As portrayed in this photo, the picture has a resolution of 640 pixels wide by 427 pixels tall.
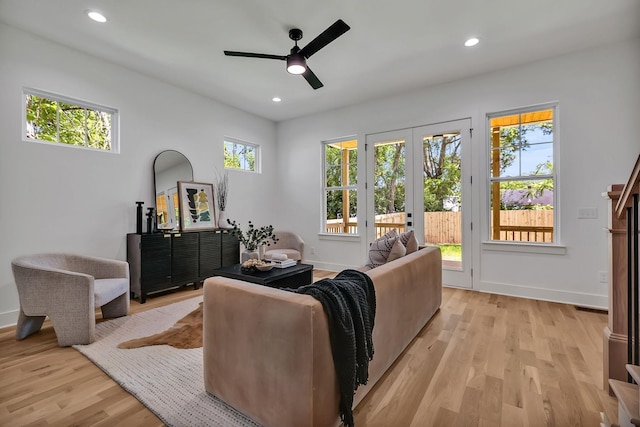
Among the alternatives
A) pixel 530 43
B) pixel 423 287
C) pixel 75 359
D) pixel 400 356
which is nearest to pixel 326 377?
pixel 400 356

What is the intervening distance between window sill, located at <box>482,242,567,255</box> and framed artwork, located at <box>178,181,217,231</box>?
403 centimetres

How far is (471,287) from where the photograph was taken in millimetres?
4109

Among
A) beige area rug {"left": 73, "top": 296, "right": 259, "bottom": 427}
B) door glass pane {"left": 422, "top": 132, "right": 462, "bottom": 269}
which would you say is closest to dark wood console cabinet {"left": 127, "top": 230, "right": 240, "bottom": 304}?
beige area rug {"left": 73, "top": 296, "right": 259, "bottom": 427}

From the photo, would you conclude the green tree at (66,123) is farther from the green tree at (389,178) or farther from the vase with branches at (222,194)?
the green tree at (389,178)

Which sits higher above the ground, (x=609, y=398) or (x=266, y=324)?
(x=266, y=324)

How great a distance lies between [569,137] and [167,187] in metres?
5.18

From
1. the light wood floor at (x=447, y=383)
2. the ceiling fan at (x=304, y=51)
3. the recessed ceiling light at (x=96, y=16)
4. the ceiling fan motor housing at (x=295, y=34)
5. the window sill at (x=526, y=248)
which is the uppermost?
the recessed ceiling light at (x=96, y=16)

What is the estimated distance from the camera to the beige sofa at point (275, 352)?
128 cm

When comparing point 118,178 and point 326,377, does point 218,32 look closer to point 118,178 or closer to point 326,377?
point 118,178

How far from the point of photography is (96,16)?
2.75m

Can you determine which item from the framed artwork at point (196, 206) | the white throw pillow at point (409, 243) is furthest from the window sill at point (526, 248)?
the framed artwork at point (196, 206)

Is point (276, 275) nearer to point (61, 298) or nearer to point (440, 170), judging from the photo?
point (61, 298)

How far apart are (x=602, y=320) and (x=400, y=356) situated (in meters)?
2.34

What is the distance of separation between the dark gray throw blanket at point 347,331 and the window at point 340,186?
3.65 meters
